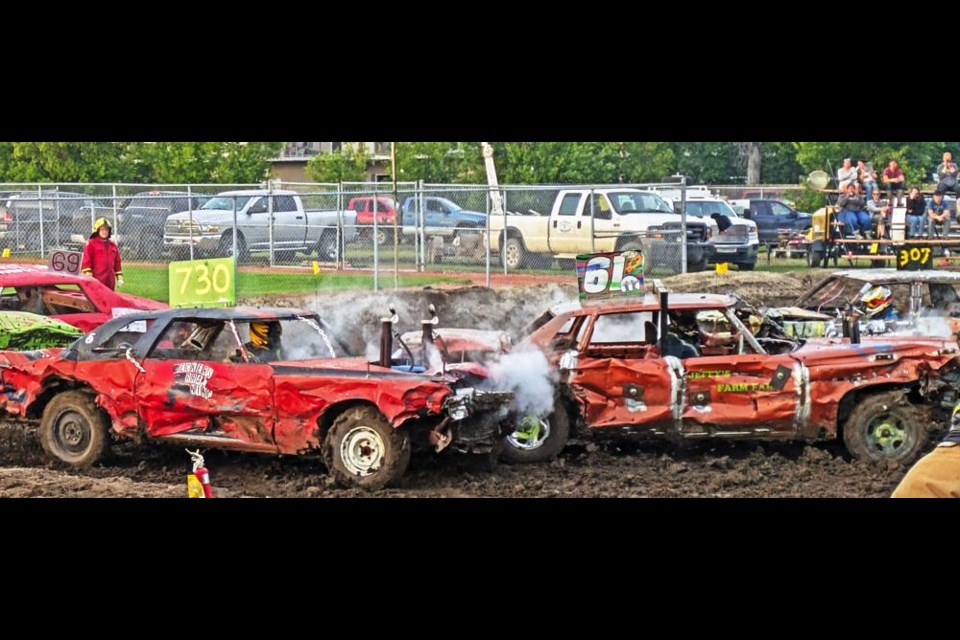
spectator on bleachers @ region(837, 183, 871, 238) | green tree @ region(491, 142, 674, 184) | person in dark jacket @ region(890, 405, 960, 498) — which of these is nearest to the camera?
person in dark jacket @ region(890, 405, 960, 498)

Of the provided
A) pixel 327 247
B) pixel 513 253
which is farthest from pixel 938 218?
pixel 327 247

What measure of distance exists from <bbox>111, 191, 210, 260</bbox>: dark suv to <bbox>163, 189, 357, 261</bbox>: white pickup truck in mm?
184

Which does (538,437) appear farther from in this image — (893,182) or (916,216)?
(916,216)

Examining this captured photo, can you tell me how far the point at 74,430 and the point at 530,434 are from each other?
12.2 feet

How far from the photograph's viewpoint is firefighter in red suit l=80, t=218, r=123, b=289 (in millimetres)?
14883

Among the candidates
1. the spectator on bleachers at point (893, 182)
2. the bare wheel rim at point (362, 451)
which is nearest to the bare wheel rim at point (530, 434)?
the bare wheel rim at point (362, 451)

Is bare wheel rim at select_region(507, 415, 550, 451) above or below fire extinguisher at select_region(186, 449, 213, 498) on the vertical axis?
above

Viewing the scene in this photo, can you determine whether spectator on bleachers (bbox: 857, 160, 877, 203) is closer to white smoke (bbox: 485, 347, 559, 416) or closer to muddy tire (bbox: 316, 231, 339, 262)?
white smoke (bbox: 485, 347, 559, 416)

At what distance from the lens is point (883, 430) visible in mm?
11109

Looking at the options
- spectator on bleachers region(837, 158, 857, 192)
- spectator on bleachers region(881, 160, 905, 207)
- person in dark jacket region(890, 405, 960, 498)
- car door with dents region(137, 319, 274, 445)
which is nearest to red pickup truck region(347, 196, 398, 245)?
spectator on bleachers region(837, 158, 857, 192)

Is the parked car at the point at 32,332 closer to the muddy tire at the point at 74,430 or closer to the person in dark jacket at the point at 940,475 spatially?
the muddy tire at the point at 74,430

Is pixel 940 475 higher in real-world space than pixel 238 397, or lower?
lower

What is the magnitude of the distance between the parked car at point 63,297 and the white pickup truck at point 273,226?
7.32ft
